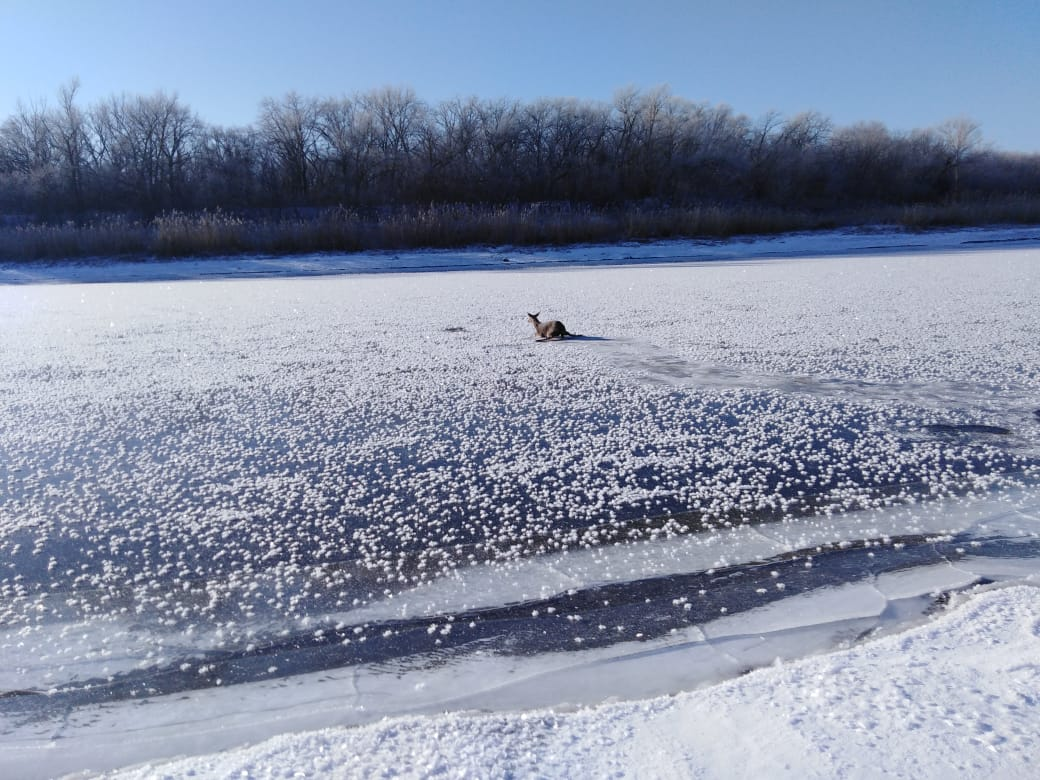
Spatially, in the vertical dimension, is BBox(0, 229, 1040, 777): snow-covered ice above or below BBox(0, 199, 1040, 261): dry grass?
below

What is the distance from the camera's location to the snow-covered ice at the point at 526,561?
144 cm

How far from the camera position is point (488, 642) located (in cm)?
184

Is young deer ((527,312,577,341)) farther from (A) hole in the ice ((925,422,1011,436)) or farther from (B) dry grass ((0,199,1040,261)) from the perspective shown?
(B) dry grass ((0,199,1040,261))

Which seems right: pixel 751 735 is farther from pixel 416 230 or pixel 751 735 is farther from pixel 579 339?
pixel 416 230

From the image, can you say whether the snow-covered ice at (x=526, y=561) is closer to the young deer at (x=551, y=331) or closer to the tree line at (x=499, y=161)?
the young deer at (x=551, y=331)

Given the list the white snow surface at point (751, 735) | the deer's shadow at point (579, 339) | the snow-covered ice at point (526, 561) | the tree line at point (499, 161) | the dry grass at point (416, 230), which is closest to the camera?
the white snow surface at point (751, 735)

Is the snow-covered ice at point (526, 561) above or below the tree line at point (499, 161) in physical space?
below

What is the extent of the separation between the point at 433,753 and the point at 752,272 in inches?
480

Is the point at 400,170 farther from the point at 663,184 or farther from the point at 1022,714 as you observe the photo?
the point at 1022,714

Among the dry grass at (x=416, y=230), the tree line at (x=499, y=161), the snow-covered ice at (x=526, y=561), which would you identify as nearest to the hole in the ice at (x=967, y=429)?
the snow-covered ice at (x=526, y=561)

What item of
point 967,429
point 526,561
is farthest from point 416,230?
point 526,561

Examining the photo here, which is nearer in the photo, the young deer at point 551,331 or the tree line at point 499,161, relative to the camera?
the young deer at point 551,331

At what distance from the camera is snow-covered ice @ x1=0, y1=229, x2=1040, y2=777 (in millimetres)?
1440

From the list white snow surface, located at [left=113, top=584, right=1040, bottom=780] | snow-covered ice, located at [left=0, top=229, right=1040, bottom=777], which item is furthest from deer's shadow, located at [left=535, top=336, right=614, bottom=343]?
white snow surface, located at [left=113, top=584, right=1040, bottom=780]
